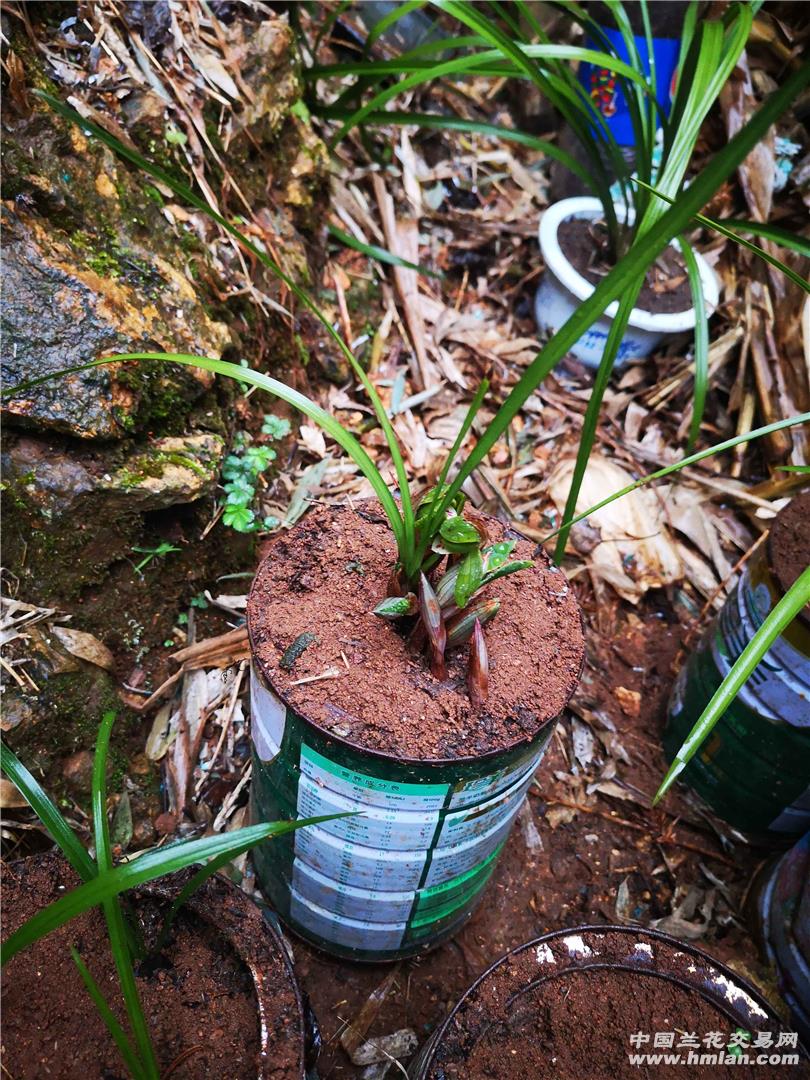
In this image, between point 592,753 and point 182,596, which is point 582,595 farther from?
point 182,596

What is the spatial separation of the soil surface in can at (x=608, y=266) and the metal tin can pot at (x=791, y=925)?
1636 mm

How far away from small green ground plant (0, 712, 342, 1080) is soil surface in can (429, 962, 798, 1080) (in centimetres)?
47

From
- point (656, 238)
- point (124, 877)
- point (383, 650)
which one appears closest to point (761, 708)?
point (383, 650)

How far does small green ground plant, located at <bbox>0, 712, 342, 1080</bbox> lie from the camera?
857mm

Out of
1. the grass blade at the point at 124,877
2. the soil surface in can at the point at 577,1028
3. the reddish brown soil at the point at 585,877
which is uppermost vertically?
the grass blade at the point at 124,877

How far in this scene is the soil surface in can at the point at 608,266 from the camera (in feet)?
8.14

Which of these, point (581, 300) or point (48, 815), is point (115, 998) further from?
point (581, 300)

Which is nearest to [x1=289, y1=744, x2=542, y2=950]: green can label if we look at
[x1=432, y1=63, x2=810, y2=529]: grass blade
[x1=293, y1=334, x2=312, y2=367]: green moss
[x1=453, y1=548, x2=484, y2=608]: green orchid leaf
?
[x1=453, y1=548, x2=484, y2=608]: green orchid leaf

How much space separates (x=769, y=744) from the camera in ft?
5.37

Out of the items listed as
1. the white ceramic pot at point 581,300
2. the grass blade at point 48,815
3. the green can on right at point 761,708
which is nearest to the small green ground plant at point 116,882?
the grass blade at point 48,815

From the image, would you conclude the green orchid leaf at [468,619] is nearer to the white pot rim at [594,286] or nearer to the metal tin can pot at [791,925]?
the metal tin can pot at [791,925]

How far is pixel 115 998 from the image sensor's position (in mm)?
1164

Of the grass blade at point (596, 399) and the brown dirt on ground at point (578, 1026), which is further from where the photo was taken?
the grass blade at point (596, 399)

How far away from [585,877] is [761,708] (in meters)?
0.54
